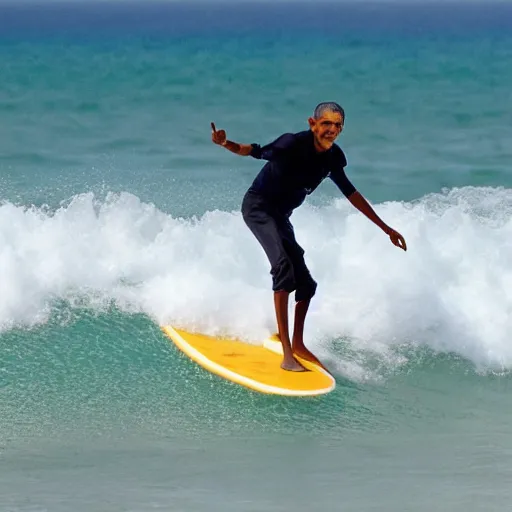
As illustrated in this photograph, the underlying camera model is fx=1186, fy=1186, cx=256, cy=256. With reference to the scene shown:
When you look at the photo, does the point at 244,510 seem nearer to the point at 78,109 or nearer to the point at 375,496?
the point at 375,496

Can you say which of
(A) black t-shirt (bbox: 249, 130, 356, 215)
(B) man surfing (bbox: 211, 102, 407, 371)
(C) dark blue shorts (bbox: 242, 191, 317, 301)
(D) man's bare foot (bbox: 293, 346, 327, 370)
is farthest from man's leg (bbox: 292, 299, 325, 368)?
(A) black t-shirt (bbox: 249, 130, 356, 215)

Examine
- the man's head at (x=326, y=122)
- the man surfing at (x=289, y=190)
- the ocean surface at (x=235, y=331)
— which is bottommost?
the ocean surface at (x=235, y=331)

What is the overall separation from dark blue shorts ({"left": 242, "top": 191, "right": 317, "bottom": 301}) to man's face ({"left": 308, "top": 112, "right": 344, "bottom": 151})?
0.51 m

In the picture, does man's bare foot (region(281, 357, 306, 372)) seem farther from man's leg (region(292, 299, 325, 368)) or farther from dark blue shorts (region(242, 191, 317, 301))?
dark blue shorts (region(242, 191, 317, 301))

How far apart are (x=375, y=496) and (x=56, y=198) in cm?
628

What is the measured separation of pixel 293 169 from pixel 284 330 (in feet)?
2.97

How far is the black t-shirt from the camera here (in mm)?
6230

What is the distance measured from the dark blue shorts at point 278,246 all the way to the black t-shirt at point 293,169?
0.06m

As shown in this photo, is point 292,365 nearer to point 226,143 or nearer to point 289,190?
point 289,190

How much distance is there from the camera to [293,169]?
20.7 ft

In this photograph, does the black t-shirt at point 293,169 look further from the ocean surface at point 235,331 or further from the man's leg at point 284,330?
the ocean surface at point 235,331

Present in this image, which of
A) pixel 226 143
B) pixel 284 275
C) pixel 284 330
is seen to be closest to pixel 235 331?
pixel 284 330

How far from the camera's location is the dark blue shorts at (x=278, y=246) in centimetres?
639

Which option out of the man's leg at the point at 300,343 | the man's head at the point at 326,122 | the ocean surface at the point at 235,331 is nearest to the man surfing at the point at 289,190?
the man's head at the point at 326,122
